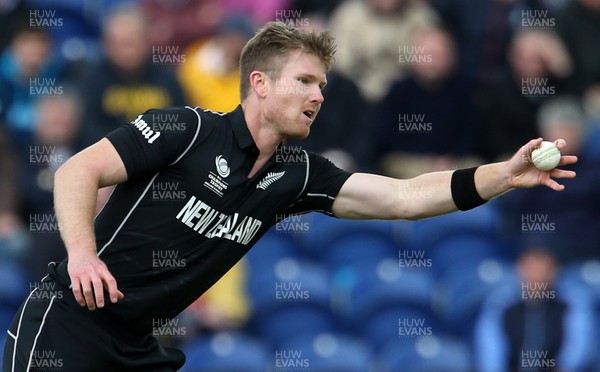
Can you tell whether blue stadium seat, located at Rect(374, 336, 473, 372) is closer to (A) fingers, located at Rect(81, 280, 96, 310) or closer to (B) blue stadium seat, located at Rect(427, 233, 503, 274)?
(B) blue stadium seat, located at Rect(427, 233, 503, 274)

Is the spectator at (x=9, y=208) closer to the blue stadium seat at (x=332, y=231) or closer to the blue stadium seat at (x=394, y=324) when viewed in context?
the blue stadium seat at (x=332, y=231)

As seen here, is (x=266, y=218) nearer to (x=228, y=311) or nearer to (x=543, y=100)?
(x=228, y=311)

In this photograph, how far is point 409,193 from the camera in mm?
5973

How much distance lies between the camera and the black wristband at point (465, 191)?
5.80 m

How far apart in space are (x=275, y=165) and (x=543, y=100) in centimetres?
622

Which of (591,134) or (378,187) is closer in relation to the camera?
(378,187)

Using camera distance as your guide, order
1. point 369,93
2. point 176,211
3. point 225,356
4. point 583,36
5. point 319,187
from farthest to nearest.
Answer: point 583,36, point 369,93, point 225,356, point 319,187, point 176,211

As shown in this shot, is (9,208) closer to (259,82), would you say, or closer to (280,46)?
(259,82)

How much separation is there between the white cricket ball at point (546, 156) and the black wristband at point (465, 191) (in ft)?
1.21

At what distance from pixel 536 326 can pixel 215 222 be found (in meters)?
4.74

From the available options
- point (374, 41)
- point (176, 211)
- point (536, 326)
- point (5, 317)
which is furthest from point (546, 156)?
Answer: point (374, 41)

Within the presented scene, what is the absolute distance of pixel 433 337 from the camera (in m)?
9.82

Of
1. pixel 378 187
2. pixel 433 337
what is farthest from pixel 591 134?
pixel 378 187

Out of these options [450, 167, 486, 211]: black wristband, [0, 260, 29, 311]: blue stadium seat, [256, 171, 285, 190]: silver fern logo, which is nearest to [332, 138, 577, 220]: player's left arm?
[450, 167, 486, 211]: black wristband
